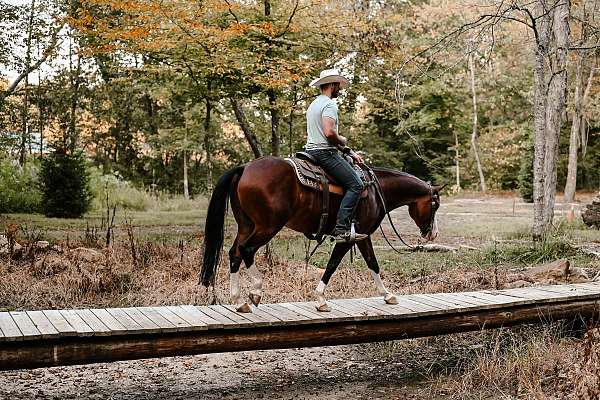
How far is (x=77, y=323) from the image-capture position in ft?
16.2

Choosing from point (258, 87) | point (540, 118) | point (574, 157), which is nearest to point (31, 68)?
point (258, 87)

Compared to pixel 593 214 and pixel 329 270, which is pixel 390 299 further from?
pixel 593 214

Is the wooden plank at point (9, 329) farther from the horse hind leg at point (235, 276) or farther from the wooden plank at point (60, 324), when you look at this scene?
the horse hind leg at point (235, 276)

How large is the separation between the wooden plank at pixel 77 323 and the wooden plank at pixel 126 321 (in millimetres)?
268

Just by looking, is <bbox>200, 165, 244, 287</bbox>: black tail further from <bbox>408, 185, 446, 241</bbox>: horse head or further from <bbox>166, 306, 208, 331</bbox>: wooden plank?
<bbox>408, 185, 446, 241</bbox>: horse head

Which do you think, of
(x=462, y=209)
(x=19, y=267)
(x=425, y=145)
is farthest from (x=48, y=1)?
(x=425, y=145)

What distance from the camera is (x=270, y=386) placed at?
5855 millimetres

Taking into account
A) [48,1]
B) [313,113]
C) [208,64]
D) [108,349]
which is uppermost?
[48,1]

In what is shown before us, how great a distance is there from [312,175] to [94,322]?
7.27 ft

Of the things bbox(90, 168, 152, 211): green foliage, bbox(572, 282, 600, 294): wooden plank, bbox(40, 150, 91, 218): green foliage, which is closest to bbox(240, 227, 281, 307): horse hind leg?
bbox(572, 282, 600, 294): wooden plank

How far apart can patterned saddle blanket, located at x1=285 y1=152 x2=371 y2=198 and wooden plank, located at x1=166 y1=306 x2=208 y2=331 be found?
1.47m

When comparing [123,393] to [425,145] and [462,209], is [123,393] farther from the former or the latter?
[425,145]

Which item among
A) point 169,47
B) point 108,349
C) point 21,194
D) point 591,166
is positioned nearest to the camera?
point 108,349

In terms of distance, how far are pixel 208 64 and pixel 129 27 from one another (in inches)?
64.4
